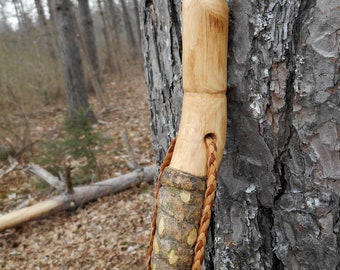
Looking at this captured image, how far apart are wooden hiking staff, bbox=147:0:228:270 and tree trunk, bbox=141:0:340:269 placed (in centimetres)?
10

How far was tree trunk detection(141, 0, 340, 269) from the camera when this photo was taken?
850 mm

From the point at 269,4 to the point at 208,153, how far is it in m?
0.42

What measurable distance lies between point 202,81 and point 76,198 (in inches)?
129

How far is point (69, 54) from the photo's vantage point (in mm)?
6922

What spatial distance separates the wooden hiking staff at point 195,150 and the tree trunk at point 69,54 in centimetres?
588

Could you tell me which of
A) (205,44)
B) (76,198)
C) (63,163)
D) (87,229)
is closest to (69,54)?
(63,163)

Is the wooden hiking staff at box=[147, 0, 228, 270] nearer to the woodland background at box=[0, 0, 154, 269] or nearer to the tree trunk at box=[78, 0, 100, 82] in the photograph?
the woodland background at box=[0, 0, 154, 269]

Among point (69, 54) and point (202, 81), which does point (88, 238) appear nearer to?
point (202, 81)

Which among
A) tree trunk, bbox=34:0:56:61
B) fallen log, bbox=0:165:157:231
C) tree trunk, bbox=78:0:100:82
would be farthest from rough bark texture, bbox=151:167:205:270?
tree trunk, bbox=34:0:56:61

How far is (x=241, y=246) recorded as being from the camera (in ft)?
3.67

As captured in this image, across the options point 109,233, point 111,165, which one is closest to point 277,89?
point 109,233

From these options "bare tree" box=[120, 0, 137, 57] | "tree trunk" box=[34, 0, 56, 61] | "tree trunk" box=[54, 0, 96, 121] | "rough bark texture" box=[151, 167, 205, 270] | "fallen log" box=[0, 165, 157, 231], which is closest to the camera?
"rough bark texture" box=[151, 167, 205, 270]

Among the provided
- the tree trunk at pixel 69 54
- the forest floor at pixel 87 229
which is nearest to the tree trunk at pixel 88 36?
the tree trunk at pixel 69 54

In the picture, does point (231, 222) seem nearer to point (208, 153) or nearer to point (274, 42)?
point (208, 153)
